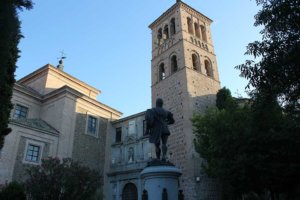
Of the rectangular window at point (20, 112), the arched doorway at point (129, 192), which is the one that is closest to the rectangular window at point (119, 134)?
the arched doorway at point (129, 192)

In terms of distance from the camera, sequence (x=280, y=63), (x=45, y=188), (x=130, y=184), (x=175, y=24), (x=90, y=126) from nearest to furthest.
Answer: (x=280, y=63)
(x=45, y=188)
(x=130, y=184)
(x=90, y=126)
(x=175, y=24)

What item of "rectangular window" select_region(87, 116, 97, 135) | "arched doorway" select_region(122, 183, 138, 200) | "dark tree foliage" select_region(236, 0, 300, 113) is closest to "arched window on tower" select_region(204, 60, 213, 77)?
"rectangular window" select_region(87, 116, 97, 135)

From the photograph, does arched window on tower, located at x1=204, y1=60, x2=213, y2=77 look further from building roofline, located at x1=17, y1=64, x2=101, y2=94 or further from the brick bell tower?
building roofline, located at x1=17, y1=64, x2=101, y2=94

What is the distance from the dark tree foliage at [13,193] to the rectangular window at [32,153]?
291 inches

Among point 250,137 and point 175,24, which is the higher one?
point 175,24

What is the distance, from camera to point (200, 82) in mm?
27328

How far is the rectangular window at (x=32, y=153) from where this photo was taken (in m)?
21.0

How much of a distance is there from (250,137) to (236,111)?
243 cm

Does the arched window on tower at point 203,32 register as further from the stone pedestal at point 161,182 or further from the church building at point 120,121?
the stone pedestal at point 161,182

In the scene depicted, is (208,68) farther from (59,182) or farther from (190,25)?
(59,182)

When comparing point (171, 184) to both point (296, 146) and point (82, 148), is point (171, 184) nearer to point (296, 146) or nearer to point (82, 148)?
point (296, 146)

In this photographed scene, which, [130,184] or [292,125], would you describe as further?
[130,184]

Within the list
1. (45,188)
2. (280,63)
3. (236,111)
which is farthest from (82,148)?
(280,63)

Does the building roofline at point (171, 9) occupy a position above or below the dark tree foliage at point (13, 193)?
above
